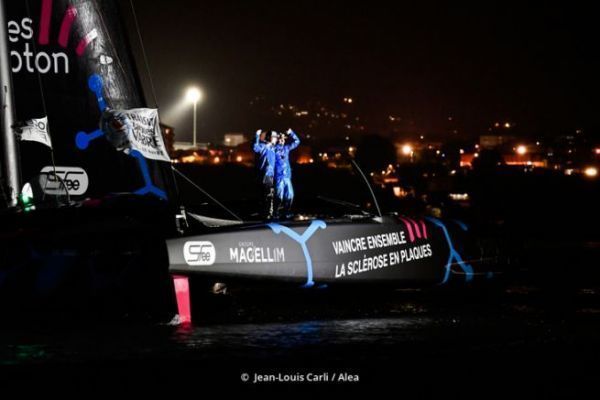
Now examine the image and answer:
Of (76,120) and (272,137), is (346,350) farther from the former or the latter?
(272,137)

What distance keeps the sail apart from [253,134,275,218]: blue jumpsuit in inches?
70.0

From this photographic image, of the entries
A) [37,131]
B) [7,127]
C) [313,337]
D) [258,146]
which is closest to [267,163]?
[258,146]

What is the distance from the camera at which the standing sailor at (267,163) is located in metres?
10.0

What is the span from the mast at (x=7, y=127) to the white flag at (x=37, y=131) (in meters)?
0.11

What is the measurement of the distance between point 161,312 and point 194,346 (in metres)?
1.64

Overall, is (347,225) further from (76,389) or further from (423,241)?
(76,389)

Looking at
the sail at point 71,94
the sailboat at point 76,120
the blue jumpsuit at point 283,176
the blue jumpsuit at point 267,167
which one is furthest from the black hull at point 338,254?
the blue jumpsuit at point 267,167

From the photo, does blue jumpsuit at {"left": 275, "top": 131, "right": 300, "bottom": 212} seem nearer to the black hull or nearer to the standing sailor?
the standing sailor

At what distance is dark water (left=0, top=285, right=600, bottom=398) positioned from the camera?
5.17m

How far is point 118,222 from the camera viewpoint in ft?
23.4

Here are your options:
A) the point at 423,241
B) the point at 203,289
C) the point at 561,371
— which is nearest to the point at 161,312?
the point at 203,289

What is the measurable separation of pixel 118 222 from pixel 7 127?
156cm

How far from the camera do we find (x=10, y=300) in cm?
690

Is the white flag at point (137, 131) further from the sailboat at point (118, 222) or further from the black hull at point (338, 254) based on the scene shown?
the black hull at point (338, 254)
